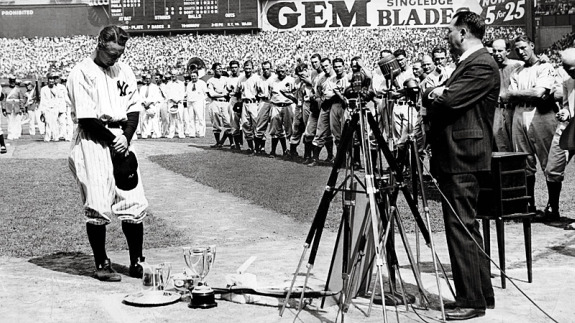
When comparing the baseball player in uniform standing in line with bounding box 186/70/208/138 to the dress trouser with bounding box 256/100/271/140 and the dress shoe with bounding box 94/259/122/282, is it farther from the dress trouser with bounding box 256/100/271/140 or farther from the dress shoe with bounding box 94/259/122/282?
the dress shoe with bounding box 94/259/122/282

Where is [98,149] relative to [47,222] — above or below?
above

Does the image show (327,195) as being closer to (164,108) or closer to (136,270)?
(136,270)

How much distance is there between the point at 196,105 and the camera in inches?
1134

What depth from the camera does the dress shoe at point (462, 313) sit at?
573 cm

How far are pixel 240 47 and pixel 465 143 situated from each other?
53.4m

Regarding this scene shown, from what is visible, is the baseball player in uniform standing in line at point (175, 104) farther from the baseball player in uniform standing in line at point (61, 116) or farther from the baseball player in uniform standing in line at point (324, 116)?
the baseball player in uniform standing in line at point (324, 116)

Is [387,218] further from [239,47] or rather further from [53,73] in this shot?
[239,47]

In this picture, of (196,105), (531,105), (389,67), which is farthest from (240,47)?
(389,67)

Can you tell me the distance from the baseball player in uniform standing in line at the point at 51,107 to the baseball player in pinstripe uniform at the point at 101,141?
808 inches

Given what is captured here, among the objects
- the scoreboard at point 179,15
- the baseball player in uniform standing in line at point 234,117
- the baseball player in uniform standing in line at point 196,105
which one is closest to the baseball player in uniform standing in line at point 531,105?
the baseball player in uniform standing in line at point 234,117

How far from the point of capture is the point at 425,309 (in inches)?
239

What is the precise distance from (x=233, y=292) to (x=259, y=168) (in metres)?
10.5

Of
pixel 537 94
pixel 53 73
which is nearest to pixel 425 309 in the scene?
pixel 537 94

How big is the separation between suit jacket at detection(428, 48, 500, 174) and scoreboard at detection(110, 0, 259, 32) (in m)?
52.7
